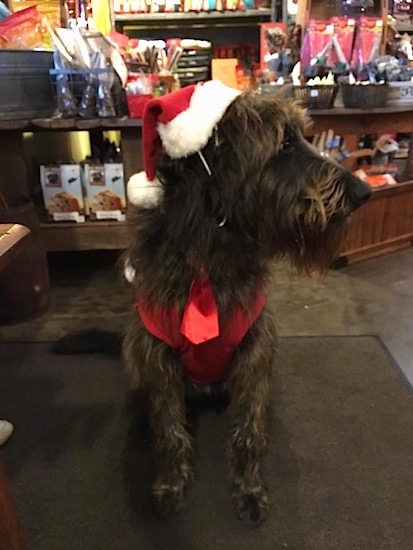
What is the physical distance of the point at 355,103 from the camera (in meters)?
2.55

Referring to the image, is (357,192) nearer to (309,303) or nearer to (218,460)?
(218,460)

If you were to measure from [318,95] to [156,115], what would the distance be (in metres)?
1.57

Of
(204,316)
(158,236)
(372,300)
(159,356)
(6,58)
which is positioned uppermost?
(6,58)

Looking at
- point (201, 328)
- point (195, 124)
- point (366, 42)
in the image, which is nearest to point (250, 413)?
point (201, 328)

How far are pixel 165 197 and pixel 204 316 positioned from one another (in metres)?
0.28

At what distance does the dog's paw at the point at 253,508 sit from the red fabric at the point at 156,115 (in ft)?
2.64

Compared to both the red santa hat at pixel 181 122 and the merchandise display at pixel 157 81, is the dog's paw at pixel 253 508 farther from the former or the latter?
the merchandise display at pixel 157 81

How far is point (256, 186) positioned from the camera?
1.13 metres

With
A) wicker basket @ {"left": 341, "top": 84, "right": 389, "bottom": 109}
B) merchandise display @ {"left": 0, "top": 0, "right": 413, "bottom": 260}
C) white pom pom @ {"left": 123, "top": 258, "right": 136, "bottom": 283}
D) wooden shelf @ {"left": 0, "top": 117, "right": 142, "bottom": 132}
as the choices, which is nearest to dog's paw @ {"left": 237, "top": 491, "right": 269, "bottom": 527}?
white pom pom @ {"left": 123, "top": 258, "right": 136, "bottom": 283}

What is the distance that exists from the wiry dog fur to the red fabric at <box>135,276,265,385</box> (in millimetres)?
23

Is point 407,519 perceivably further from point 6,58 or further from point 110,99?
point 6,58

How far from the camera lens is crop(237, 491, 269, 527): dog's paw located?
4.38 feet

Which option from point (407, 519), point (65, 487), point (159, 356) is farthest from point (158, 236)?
point (407, 519)

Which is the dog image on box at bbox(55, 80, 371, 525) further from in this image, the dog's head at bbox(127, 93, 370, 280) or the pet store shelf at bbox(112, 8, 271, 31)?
the pet store shelf at bbox(112, 8, 271, 31)
